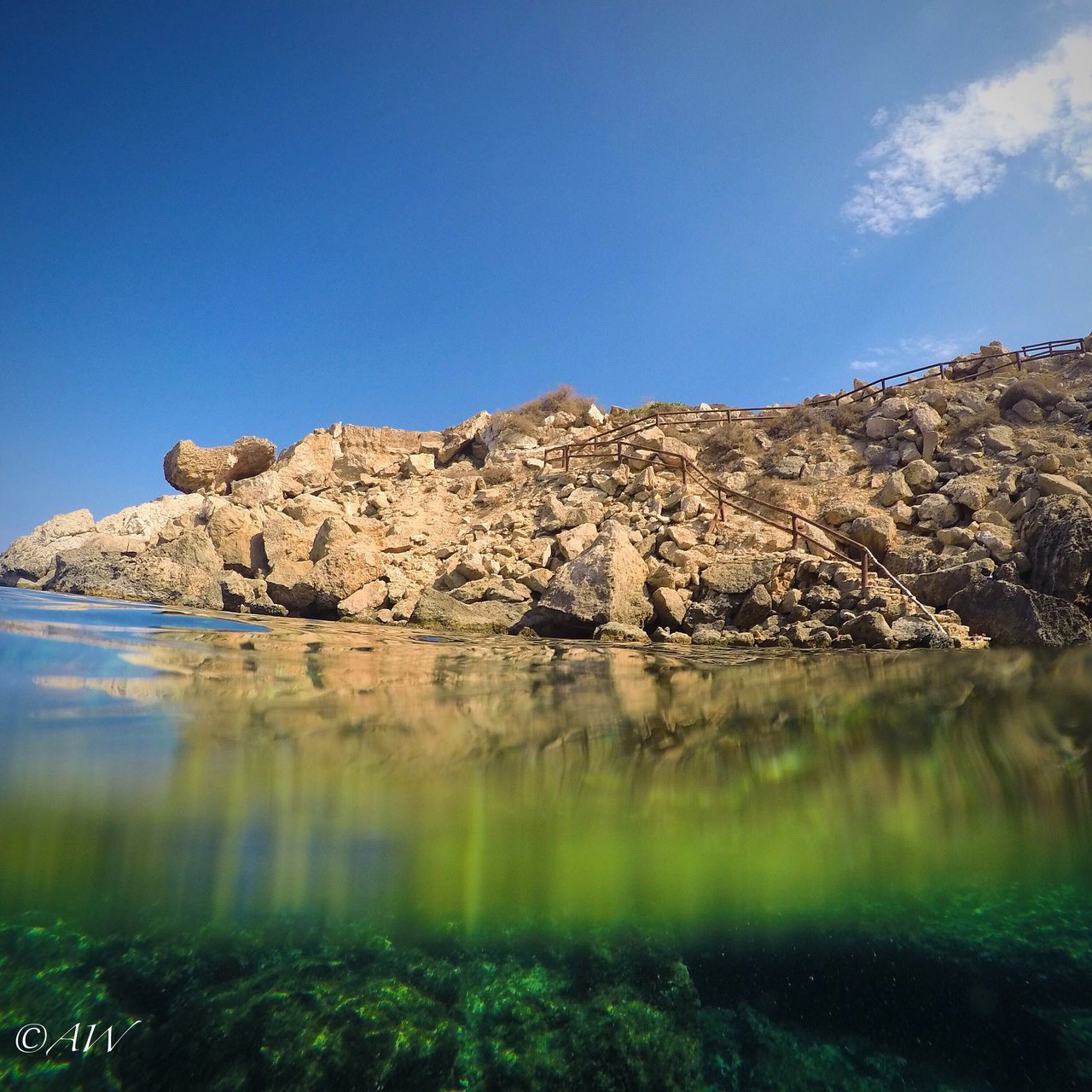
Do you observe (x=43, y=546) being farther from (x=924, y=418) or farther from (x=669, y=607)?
(x=924, y=418)

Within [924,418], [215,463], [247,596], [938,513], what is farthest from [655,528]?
[215,463]

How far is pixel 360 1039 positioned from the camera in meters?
1.70

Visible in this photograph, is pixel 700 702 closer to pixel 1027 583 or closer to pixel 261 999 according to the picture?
pixel 261 999

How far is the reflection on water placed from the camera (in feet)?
8.05

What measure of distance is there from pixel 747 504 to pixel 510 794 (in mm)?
10915

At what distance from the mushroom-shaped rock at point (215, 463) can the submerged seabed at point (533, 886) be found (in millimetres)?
15085

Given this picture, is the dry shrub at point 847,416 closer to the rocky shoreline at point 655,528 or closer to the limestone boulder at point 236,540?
the rocky shoreline at point 655,528

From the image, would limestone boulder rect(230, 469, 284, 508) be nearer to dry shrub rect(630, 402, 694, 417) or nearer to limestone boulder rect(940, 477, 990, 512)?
dry shrub rect(630, 402, 694, 417)

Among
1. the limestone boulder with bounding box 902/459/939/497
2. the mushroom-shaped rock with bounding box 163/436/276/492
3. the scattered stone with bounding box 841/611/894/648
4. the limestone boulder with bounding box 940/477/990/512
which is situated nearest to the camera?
the scattered stone with bounding box 841/611/894/648

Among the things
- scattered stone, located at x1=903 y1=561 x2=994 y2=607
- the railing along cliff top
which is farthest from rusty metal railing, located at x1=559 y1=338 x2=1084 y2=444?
scattered stone, located at x1=903 y1=561 x2=994 y2=607

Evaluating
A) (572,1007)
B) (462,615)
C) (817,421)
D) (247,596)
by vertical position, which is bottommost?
(572,1007)

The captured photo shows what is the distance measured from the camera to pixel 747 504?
12797 millimetres

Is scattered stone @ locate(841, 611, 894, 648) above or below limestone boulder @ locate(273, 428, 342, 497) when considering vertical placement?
below

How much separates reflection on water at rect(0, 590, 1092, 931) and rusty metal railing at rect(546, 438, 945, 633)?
4147 mm
